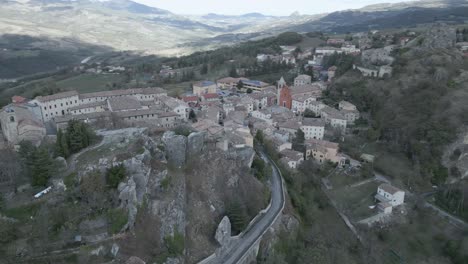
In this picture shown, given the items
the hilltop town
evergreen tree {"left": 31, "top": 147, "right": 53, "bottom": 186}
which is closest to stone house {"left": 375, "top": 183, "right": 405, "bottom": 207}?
the hilltop town

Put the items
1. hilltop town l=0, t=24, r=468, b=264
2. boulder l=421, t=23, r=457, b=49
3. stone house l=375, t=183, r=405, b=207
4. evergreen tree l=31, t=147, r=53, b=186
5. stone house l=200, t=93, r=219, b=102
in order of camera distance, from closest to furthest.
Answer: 1. hilltop town l=0, t=24, r=468, b=264
2. evergreen tree l=31, t=147, r=53, b=186
3. stone house l=375, t=183, r=405, b=207
4. stone house l=200, t=93, r=219, b=102
5. boulder l=421, t=23, r=457, b=49

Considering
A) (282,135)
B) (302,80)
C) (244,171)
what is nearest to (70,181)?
(244,171)

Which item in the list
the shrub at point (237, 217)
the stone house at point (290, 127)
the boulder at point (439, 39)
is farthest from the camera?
the boulder at point (439, 39)

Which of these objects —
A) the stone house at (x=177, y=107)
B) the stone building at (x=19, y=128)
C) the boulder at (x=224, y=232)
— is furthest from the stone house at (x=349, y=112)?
the stone building at (x=19, y=128)

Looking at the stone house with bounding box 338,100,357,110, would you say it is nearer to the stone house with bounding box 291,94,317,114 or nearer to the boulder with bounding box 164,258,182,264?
the stone house with bounding box 291,94,317,114

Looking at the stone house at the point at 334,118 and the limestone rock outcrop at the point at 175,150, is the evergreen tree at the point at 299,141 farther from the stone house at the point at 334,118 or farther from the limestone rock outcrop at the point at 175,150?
the limestone rock outcrop at the point at 175,150

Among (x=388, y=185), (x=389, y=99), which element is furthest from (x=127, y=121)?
(x=389, y=99)

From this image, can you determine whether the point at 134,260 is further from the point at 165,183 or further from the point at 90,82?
the point at 90,82
